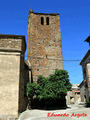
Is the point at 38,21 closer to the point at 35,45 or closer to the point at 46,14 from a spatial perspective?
the point at 46,14

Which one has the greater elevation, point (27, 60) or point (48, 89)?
point (27, 60)

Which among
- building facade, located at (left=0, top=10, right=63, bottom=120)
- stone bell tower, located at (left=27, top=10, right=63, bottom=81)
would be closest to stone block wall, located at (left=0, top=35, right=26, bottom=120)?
building facade, located at (left=0, top=10, right=63, bottom=120)

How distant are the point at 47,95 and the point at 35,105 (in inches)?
121

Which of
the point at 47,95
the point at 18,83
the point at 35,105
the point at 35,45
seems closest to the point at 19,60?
the point at 18,83

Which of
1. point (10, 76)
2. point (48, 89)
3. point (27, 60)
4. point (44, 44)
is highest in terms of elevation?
point (44, 44)

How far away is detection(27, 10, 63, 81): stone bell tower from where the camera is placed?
17.4 m

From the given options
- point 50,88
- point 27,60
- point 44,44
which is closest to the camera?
point 50,88

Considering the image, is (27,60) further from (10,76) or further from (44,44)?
(10,76)

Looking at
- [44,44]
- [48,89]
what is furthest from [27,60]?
[48,89]

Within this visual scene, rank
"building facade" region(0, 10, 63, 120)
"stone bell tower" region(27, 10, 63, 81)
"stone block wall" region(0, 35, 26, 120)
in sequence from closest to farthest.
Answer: "stone block wall" region(0, 35, 26, 120) → "building facade" region(0, 10, 63, 120) → "stone bell tower" region(27, 10, 63, 81)

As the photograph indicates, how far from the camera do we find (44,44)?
18.6 metres

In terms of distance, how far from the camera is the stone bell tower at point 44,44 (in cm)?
1744

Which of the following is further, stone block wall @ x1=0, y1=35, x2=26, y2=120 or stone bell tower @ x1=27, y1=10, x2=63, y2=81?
stone bell tower @ x1=27, y1=10, x2=63, y2=81

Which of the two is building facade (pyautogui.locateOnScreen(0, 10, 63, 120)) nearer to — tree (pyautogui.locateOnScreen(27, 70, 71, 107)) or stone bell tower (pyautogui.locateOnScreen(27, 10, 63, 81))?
stone bell tower (pyautogui.locateOnScreen(27, 10, 63, 81))
